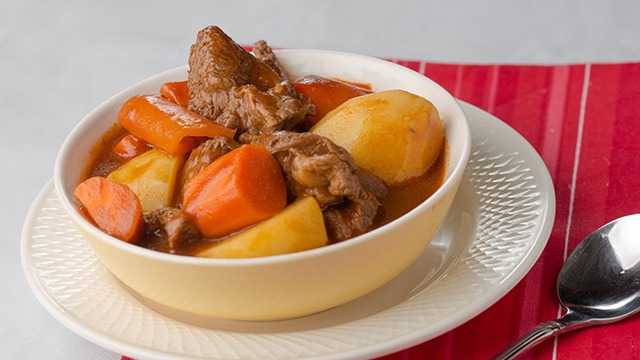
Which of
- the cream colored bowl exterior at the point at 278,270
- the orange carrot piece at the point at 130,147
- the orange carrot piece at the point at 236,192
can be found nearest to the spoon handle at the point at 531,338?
the cream colored bowl exterior at the point at 278,270

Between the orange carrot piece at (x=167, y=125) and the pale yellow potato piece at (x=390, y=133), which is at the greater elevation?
the pale yellow potato piece at (x=390, y=133)

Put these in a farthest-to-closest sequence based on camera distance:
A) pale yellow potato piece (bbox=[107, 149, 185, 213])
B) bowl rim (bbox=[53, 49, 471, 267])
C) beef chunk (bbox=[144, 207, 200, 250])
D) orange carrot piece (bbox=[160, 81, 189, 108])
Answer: orange carrot piece (bbox=[160, 81, 189, 108]) < pale yellow potato piece (bbox=[107, 149, 185, 213]) < beef chunk (bbox=[144, 207, 200, 250]) < bowl rim (bbox=[53, 49, 471, 267])

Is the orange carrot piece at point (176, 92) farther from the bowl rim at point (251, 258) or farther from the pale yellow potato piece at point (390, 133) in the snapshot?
the pale yellow potato piece at point (390, 133)

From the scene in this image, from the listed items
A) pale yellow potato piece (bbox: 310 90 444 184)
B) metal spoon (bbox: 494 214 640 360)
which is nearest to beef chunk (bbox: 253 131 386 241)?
pale yellow potato piece (bbox: 310 90 444 184)

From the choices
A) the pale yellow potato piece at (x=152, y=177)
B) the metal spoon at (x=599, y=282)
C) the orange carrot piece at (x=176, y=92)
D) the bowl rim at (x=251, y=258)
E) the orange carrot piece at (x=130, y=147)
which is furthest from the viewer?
the orange carrot piece at (x=176, y=92)

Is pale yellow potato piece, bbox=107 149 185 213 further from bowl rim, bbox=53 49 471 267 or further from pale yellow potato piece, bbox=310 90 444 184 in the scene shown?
pale yellow potato piece, bbox=310 90 444 184

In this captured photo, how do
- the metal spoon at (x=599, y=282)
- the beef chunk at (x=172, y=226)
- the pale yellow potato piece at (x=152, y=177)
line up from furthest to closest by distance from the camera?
the pale yellow potato piece at (x=152, y=177) < the metal spoon at (x=599, y=282) < the beef chunk at (x=172, y=226)
